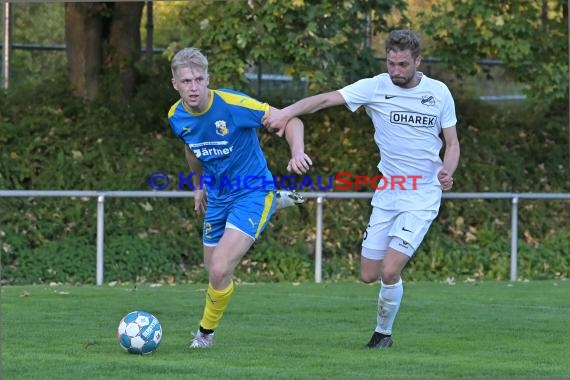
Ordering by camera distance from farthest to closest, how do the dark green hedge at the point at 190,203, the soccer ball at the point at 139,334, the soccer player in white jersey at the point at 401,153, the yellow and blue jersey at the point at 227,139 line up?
the dark green hedge at the point at 190,203, the soccer player in white jersey at the point at 401,153, the yellow and blue jersey at the point at 227,139, the soccer ball at the point at 139,334

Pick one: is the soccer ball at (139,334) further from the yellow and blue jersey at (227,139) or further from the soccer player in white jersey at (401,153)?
the soccer player in white jersey at (401,153)

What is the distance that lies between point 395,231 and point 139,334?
2128 millimetres

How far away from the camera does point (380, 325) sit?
8891 millimetres

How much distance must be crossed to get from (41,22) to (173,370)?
47.3 ft

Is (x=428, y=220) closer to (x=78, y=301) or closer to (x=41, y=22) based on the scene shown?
(x=78, y=301)

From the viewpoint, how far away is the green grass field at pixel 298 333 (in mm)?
7543

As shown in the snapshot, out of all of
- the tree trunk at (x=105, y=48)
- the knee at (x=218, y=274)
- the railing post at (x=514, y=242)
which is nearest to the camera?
the knee at (x=218, y=274)

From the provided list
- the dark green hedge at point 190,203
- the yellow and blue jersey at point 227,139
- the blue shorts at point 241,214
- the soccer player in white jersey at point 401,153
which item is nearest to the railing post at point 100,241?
the dark green hedge at point 190,203

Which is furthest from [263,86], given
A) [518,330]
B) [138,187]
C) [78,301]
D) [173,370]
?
[173,370]

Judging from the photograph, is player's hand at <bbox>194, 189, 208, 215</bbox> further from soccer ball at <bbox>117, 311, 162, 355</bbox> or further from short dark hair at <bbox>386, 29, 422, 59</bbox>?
short dark hair at <bbox>386, 29, 422, 59</bbox>

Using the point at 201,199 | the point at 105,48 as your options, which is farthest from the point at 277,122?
the point at 105,48

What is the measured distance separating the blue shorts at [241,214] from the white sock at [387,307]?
1.08 meters

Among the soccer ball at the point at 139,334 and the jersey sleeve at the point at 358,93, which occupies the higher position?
the jersey sleeve at the point at 358,93

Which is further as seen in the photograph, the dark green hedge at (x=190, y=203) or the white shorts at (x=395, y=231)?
the dark green hedge at (x=190, y=203)
